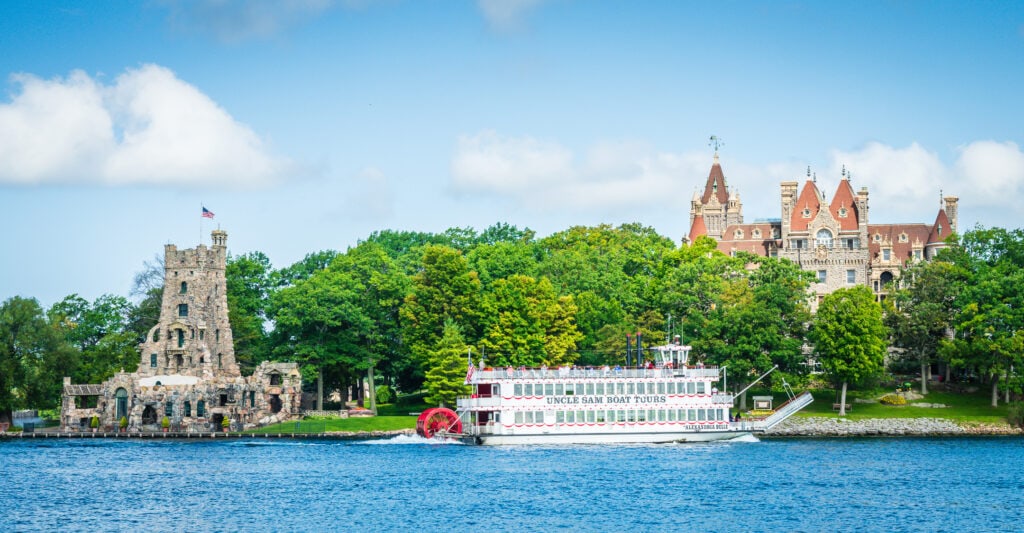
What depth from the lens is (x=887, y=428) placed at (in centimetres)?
9619

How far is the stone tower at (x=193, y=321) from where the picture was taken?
103000 mm

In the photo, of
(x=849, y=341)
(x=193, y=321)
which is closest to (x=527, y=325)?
(x=849, y=341)

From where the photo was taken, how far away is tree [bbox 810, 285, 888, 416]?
98250 mm

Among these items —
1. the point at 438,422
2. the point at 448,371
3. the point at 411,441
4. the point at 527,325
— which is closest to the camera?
the point at 411,441

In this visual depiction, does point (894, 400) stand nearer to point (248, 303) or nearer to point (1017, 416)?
point (1017, 416)

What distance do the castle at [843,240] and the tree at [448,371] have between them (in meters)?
45.1

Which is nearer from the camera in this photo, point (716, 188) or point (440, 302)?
point (440, 302)

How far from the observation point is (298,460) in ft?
260

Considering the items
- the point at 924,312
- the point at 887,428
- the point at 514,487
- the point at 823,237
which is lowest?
the point at 514,487

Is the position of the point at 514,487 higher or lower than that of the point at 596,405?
lower

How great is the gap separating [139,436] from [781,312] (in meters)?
50.7

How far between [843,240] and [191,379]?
6603 centimetres

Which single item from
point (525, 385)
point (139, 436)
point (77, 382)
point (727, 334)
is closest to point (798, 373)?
point (727, 334)

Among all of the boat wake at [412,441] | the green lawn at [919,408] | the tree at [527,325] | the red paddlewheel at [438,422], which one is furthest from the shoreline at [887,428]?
the boat wake at [412,441]
